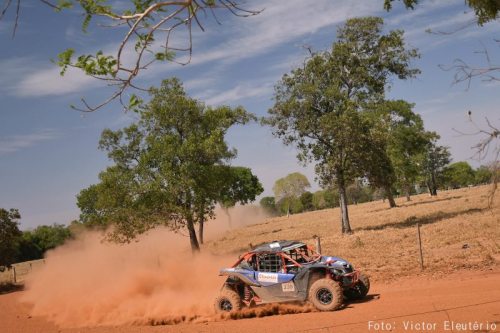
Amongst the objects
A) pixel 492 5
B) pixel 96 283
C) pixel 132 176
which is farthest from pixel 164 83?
pixel 492 5

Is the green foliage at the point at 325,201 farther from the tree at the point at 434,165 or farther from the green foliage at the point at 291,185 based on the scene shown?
the tree at the point at 434,165

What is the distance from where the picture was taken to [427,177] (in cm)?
7362

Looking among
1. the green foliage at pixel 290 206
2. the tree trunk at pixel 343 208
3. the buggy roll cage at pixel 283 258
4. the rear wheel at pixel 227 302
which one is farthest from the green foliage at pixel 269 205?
the rear wheel at pixel 227 302

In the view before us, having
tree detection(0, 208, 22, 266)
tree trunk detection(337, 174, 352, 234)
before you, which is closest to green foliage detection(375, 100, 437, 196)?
tree trunk detection(337, 174, 352, 234)

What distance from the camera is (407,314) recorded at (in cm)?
1066

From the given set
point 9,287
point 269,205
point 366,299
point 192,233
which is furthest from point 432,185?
point 269,205

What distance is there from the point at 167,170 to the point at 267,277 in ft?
48.4

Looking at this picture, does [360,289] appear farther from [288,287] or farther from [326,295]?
[288,287]

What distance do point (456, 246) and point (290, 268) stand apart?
9.02m

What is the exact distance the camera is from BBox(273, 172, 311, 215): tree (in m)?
134

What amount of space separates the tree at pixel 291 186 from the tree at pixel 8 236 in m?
103

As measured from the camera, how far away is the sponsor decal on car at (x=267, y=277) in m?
13.1

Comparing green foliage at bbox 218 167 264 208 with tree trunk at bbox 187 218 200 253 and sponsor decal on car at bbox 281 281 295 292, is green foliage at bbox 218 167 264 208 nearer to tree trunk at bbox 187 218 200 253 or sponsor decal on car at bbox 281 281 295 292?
tree trunk at bbox 187 218 200 253

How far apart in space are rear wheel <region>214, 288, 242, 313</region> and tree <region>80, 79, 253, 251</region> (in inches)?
520
